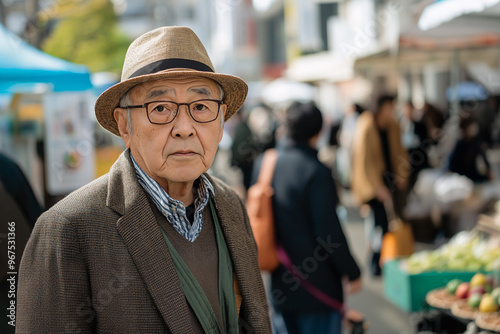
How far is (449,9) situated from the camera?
4.63 meters

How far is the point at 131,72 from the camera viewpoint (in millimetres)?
2043

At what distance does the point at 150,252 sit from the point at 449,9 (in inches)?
140

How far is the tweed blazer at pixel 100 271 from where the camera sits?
1777 mm

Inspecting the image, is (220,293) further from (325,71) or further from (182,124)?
(325,71)

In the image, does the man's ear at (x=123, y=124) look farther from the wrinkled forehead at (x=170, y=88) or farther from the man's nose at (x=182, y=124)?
the man's nose at (x=182, y=124)

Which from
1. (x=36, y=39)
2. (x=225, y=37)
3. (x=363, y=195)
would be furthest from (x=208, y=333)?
(x=225, y=37)

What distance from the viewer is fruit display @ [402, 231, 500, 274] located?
18.1 feet

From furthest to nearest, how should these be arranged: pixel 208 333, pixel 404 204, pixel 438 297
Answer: pixel 404 204 < pixel 438 297 < pixel 208 333

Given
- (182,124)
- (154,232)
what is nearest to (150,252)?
(154,232)

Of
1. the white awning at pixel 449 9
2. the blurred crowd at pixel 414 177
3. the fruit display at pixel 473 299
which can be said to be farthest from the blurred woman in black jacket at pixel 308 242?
the blurred crowd at pixel 414 177

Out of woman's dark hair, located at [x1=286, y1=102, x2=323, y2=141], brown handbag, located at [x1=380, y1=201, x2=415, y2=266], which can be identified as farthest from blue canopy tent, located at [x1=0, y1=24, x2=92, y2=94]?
brown handbag, located at [x1=380, y1=201, x2=415, y2=266]

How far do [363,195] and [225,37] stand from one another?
52589mm

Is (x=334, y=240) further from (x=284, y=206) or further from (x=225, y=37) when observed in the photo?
(x=225, y=37)

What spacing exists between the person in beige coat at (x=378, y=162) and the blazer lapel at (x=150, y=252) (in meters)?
5.94
